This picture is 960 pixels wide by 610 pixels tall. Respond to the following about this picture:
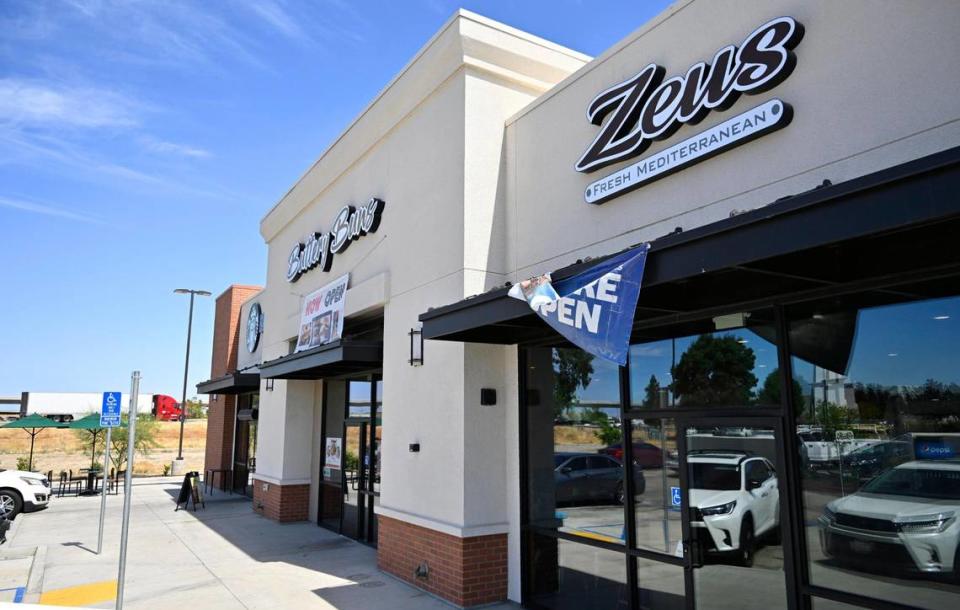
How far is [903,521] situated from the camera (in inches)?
194

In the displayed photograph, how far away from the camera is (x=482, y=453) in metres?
8.73

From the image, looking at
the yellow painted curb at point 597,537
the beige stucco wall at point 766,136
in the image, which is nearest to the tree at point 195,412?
the beige stucco wall at point 766,136

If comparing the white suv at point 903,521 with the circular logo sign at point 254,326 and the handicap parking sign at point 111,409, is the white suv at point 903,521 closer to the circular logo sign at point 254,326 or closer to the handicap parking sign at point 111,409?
the handicap parking sign at point 111,409

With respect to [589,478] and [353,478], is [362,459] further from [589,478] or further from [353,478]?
[589,478]

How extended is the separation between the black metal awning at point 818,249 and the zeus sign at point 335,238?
5445 mm

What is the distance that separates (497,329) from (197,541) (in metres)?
8.87

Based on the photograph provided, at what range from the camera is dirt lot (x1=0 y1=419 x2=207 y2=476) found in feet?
126

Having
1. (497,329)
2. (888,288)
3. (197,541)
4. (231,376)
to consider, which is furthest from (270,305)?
(888,288)

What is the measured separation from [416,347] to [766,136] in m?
5.54

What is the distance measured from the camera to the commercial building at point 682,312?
4.88m

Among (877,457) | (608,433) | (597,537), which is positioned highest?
(608,433)

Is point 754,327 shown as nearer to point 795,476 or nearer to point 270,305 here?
point 795,476

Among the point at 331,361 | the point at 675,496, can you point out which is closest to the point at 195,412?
the point at 331,361

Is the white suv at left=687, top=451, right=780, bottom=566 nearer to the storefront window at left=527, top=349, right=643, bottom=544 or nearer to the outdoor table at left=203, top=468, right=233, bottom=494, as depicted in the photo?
the storefront window at left=527, top=349, right=643, bottom=544
